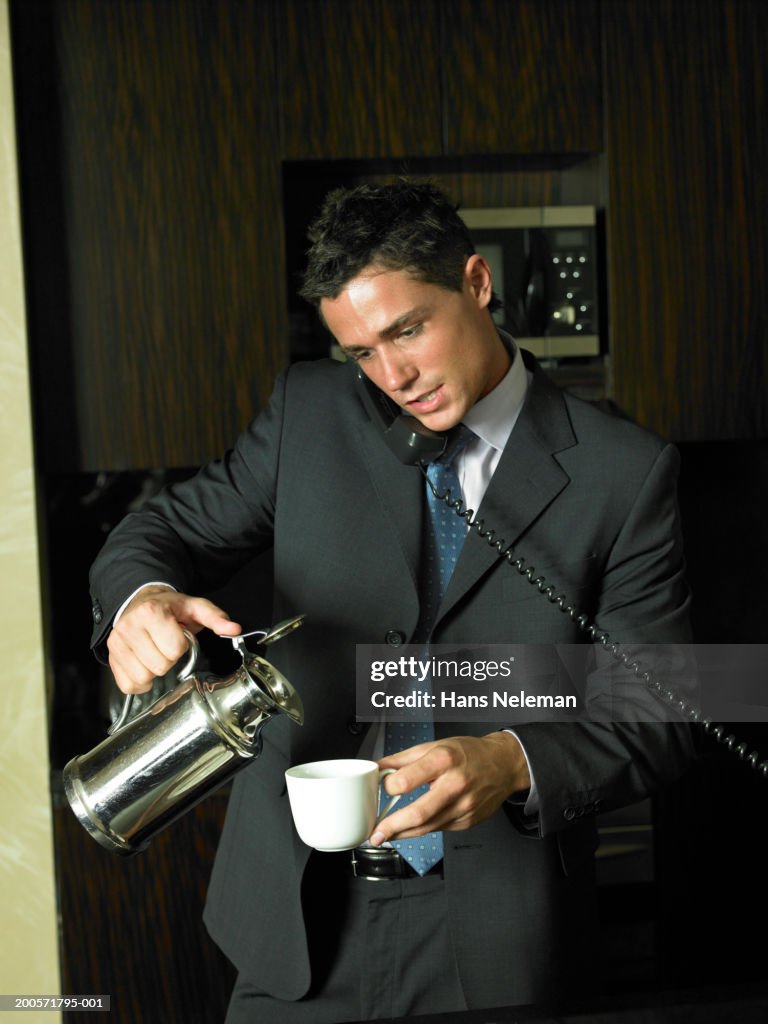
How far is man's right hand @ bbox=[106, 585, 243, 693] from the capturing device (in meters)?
1.09

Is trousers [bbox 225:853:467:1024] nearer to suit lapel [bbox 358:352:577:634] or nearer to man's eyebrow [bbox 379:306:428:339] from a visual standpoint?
suit lapel [bbox 358:352:577:634]

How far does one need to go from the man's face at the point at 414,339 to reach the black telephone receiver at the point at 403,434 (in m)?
0.02

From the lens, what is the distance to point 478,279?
1.37m

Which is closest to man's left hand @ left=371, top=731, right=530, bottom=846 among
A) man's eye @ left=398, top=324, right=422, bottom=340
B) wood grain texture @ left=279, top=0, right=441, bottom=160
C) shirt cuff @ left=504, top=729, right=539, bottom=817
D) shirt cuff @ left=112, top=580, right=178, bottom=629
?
shirt cuff @ left=504, top=729, right=539, bottom=817

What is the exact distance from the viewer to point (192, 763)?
Answer: 1.04 m

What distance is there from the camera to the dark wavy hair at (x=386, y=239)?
126 centimetres

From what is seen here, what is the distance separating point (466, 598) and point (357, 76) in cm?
125

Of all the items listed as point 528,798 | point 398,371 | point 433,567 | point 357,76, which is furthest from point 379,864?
point 357,76

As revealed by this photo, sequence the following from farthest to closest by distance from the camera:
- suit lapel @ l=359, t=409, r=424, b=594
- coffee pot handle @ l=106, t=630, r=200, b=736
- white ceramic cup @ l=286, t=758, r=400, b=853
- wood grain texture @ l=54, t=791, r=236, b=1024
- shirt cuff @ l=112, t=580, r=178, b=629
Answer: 1. wood grain texture @ l=54, t=791, r=236, b=1024
2. suit lapel @ l=359, t=409, r=424, b=594
3. shirt cuff @ l=112, t=580, r=178, b=629
4. coffee pot handle @ l=106, t=630, r=200, b=736
5. white ceramic cup @ l=286, t=758, r=400, b=853

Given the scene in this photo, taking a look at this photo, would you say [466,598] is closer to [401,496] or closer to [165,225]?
[401,496]

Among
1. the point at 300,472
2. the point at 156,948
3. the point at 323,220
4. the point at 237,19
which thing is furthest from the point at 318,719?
the point at 237,19

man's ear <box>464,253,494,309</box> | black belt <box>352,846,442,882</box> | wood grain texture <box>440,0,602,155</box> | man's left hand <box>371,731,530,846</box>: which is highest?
wood grain texture <box>440,0,602,155</box>

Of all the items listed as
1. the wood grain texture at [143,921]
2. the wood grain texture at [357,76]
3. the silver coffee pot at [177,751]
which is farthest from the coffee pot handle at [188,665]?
the wood grain texture at [357,76]

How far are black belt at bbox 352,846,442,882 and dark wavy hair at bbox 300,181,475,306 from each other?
64 cm
